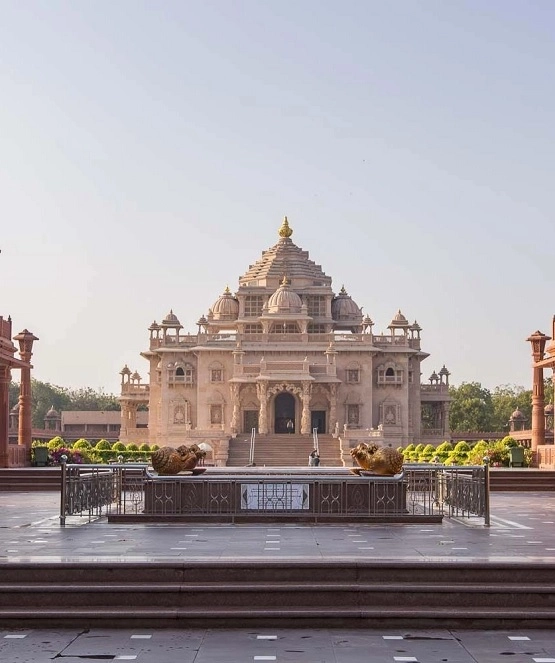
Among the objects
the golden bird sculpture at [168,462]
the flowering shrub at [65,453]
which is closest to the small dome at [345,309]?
the flowering shrub at [65,453]

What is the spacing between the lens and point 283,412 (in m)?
69.1

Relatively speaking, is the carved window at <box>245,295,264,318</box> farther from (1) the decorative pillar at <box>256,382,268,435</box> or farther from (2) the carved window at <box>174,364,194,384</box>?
(1) the decorative pillar at <box>256,382,268,435</box>

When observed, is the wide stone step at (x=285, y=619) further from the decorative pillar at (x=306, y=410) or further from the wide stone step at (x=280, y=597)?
the decorative pillar at (x=306, y=410)

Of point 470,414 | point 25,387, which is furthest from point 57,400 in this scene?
point 25,387

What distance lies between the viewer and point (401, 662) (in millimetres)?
10375

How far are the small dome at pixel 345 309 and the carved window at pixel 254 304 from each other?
498cm

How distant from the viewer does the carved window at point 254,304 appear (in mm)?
74500

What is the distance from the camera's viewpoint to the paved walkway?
421 inches

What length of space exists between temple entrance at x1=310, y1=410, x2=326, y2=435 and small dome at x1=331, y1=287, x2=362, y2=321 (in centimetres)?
880

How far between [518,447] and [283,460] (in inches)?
666

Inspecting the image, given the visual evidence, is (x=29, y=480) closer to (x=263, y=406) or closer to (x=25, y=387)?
(x=25, y=387)

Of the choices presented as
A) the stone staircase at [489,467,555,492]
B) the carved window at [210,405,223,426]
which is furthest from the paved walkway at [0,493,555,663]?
the carved window at [210,405,223,426]

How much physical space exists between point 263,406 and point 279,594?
53437mm

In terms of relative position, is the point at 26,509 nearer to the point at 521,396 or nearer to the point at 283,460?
the point at 283,460
